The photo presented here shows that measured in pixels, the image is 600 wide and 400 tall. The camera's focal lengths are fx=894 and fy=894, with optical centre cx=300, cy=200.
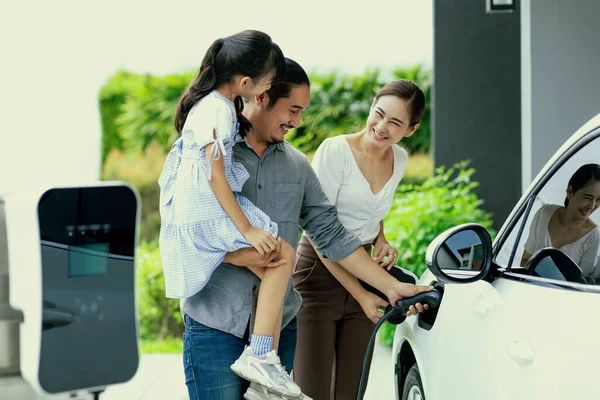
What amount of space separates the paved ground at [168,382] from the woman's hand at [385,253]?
2352 millimetres

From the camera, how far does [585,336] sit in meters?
2.02

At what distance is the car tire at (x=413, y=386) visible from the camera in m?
3.21

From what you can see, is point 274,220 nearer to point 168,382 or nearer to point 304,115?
point 168,382

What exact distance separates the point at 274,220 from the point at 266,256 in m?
0.19

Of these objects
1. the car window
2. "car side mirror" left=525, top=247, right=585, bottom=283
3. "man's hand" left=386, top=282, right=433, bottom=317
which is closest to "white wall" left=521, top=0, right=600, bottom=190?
"man's hand" left=386, top=282, right=433, bottom=317

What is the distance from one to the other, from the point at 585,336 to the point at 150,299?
695 centimetres

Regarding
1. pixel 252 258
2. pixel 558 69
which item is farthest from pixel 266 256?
pixel 558 69

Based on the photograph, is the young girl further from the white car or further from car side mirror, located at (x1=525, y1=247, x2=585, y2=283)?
car side mirror, located at (x1=525, y1=247, x2=585, y2=283)

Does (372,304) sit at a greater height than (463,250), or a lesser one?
lesser

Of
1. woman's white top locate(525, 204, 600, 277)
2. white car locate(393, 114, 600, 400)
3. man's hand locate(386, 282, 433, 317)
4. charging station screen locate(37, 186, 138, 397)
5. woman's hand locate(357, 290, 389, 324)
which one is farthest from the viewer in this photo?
charging station screen locate(37, 186, 138, 397)

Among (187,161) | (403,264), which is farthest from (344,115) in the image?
(187,161)

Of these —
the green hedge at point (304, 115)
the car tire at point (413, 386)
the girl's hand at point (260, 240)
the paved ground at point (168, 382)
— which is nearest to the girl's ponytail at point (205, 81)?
the girl's hand at point (260, 240)

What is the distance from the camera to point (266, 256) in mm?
2777

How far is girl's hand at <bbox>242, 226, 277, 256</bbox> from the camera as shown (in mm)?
2744
